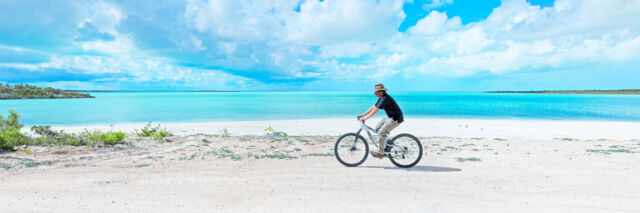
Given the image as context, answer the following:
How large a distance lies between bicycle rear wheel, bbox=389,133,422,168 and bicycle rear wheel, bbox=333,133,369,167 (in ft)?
2.03

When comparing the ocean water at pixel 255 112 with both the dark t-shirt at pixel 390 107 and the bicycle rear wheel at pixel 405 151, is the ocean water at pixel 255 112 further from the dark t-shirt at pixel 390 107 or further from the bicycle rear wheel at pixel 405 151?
the dark t-shirt at pixel 390 107

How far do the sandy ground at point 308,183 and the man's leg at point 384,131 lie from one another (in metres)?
0.50

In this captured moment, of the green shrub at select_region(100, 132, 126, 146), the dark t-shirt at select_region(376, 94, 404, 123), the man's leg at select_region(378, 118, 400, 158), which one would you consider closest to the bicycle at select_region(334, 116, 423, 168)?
the man's leg at select_region(378, 118, 400, 158)

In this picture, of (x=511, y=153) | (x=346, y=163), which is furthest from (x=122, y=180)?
(x=511, y=153)

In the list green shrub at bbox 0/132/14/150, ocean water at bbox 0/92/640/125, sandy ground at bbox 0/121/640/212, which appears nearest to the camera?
sandy ground at bbox 0/121/640/212

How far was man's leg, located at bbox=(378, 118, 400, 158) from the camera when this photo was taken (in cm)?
699

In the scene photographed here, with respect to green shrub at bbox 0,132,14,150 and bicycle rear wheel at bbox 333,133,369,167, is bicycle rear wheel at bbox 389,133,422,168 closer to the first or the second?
bicycle rear wheel at bbox 333,133,369,167

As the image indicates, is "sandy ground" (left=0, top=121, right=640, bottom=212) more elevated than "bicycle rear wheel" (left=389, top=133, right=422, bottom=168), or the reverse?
"bicycle rear wheel" (left=389, top=133, right=422, bottom=168)

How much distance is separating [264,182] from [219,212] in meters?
1.52

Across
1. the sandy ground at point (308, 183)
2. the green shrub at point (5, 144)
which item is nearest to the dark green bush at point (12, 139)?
the green shrub at point (5, 144)

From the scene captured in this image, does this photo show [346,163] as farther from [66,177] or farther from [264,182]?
[66,177]

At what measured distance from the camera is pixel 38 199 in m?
4.96

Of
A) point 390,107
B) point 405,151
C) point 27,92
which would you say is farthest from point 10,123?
point 27,92

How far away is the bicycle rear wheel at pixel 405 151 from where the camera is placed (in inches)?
291
